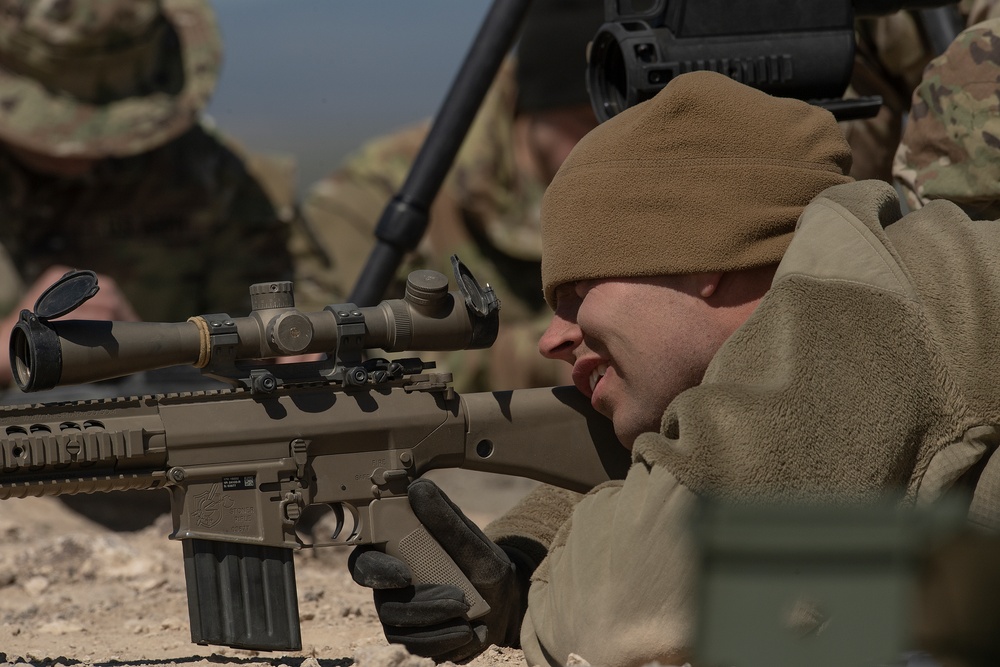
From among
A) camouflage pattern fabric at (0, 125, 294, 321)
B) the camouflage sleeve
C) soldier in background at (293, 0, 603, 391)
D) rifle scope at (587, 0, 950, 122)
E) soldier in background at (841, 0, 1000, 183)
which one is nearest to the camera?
rifle scope at (587, 0, 950, 122)

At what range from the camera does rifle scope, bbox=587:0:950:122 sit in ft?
10.6

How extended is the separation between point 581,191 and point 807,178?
1.33 feet

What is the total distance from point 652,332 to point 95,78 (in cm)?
Result: 528

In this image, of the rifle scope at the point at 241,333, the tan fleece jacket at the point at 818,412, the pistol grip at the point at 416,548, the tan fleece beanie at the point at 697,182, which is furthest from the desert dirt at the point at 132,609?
the tan fleece beanie at the point at 697,182

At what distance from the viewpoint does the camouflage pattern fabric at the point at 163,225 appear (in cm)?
700

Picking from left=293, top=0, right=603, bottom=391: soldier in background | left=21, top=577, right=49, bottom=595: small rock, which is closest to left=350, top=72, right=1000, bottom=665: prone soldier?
left=21, top=577, right=49, bottom=595: small rock

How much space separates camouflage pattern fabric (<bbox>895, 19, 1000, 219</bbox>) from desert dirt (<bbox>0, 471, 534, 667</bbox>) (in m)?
1.34

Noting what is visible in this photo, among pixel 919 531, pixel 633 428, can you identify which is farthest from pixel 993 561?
pixel 633 428

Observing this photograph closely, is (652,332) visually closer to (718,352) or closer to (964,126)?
(718,352)

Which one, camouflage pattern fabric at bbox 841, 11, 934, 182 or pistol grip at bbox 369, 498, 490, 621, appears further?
camouflage pattern fabric at bbox 841, 11, 934, 182

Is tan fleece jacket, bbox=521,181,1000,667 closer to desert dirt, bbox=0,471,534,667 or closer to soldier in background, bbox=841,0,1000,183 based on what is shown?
desert dirt, bbox=0,471,534,667

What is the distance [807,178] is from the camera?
2.47 m

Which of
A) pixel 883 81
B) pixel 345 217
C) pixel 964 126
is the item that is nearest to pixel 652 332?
pixel 964 126

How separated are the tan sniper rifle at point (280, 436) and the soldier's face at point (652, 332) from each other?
0.30 m
